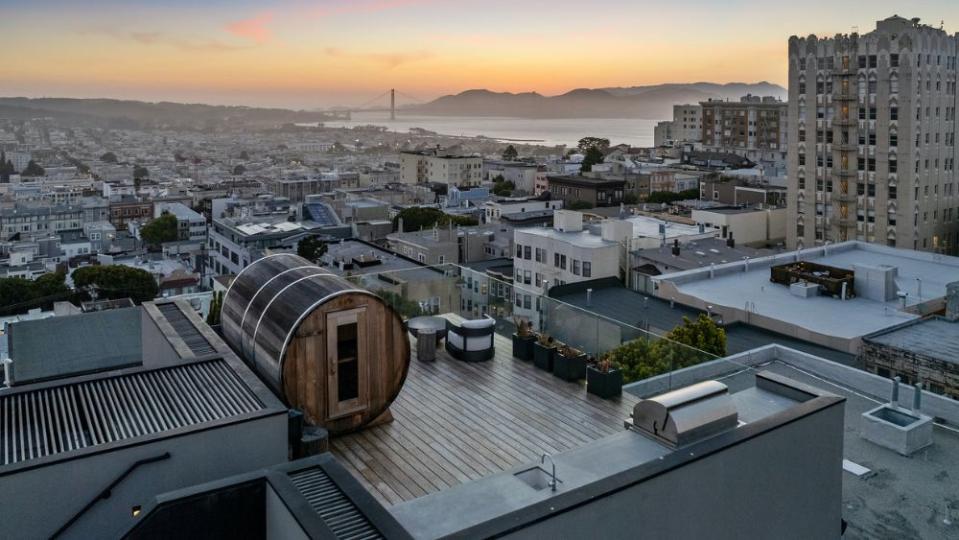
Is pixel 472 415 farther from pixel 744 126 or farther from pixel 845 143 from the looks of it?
pixel 744 126

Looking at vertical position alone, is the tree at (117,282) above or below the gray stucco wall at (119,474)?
below

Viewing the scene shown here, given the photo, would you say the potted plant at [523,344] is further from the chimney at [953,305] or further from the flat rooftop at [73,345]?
the chimney at [953,305]

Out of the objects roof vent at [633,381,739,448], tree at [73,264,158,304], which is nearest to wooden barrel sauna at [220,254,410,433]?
roof vent at [633,381,739,448]

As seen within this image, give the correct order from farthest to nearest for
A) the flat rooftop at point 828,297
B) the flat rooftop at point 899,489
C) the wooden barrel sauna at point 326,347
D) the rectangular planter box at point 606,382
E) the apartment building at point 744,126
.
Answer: the apartment building at point 744,126 → the flat rooftop at point 828,297 → the flat rooftop at point 899,489 → the rectangular planter box at point 606,382 → the wooden barrel sauna at point 326,347

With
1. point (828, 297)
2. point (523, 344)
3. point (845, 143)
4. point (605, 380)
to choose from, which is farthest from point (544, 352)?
point (845, 143)

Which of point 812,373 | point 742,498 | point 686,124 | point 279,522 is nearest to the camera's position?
point 279,522

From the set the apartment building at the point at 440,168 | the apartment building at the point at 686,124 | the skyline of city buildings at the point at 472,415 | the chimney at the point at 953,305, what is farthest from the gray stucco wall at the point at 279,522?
the apartment building at the point at 686,124

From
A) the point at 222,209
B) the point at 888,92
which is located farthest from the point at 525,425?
the point at 222,209
